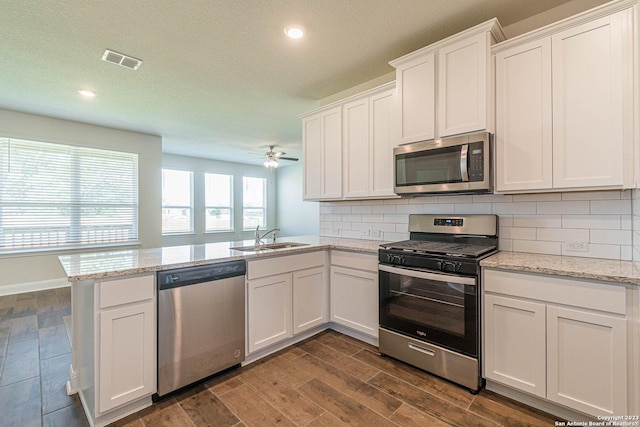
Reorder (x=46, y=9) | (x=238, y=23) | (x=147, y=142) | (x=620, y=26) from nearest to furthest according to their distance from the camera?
(x=620, y=26)
(x=46, y=9)
(x=238, y=23)
(x=147, y=142)

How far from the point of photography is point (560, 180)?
1.93 meters

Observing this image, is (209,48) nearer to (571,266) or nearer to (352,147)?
(352,147)

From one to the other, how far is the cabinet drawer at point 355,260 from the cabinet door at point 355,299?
5 centimetres

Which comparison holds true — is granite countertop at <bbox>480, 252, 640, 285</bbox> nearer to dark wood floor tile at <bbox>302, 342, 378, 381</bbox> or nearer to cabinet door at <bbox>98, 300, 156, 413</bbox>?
dark wood floor tile at <bbox>302, 342, 378, 381</bbox>

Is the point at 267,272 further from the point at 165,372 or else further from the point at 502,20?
the point at 502,20

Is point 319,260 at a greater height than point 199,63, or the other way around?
point 199,63

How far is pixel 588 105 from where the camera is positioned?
6.00ft

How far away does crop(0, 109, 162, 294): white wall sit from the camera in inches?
171

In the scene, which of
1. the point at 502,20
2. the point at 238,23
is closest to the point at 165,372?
the point at 238,23

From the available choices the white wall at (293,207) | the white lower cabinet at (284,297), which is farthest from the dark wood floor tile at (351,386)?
the white wall at (293,207)

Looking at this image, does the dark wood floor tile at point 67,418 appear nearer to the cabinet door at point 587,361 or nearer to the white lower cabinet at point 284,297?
the white lower cabinet at point 284,297

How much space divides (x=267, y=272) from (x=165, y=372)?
3.18ft

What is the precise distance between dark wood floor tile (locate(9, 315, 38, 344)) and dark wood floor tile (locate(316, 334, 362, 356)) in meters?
2.88

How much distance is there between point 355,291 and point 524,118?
1945 mm
